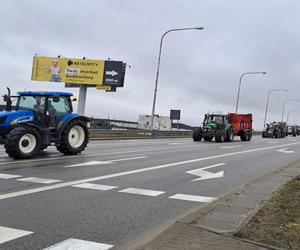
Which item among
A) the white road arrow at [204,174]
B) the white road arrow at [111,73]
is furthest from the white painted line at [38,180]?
the white road arrow at [111,73]

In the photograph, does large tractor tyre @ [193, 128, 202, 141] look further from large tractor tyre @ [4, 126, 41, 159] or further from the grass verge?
the grass verge

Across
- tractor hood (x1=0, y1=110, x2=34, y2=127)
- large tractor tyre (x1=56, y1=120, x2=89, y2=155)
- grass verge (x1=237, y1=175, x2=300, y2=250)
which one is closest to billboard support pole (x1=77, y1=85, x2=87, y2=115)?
large tractor tyre (x1=56, y1=120, x2=89, y2=155)

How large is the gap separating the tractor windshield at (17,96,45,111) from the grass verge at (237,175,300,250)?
9744mm

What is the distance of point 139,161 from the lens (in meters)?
17.3

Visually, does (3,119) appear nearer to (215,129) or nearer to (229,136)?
(215,129)

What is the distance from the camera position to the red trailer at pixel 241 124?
150 feet

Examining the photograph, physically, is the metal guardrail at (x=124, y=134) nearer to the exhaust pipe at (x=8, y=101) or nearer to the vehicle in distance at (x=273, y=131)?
the exhaust pipe at (x=8, y=101)

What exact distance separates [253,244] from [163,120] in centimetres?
7049

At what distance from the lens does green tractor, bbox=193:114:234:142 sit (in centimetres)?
4000

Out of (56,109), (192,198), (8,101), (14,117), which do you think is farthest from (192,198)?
(8,101)

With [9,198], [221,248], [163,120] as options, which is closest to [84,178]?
[9,198]

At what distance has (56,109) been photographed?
17.8 metres

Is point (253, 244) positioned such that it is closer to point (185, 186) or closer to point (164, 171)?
point (185, 186)

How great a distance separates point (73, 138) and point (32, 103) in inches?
82.2
